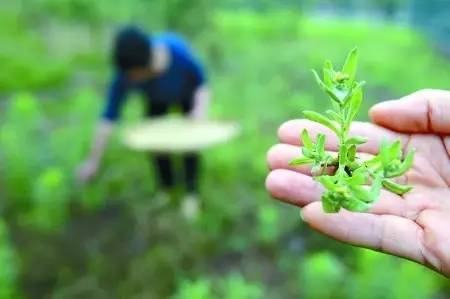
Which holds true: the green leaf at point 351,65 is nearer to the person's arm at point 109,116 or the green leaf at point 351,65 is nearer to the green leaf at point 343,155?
the green leaf at point 343,155

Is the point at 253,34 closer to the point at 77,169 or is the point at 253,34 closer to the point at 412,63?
the point at 412,63

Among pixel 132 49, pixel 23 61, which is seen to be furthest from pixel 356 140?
pixel 23 61

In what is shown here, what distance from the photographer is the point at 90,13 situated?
5961mm

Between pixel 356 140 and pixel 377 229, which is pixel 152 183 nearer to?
pixel 377 229

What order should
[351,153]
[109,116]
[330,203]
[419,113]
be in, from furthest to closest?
1. [109,116]
2. [419,113]
3. [351,153]
4. [330,203]

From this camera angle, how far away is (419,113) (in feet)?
4.52

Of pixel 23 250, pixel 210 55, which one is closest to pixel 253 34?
pixel 210 55

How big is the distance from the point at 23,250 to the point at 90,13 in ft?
11.0

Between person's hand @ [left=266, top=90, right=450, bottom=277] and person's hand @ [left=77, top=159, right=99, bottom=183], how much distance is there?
71.6 inches

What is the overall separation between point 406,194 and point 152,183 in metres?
2.28

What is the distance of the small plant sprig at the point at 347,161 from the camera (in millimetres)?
857

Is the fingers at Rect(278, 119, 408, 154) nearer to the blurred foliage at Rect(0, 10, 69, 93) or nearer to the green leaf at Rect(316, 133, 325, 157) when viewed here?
the green leaf at Rect(316, 133, 325, 157)

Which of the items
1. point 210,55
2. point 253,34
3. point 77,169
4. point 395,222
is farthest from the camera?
point 253,34

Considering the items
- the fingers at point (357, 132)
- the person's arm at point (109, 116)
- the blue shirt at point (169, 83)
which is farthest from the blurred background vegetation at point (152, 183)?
the fingers at point (357, 132)
